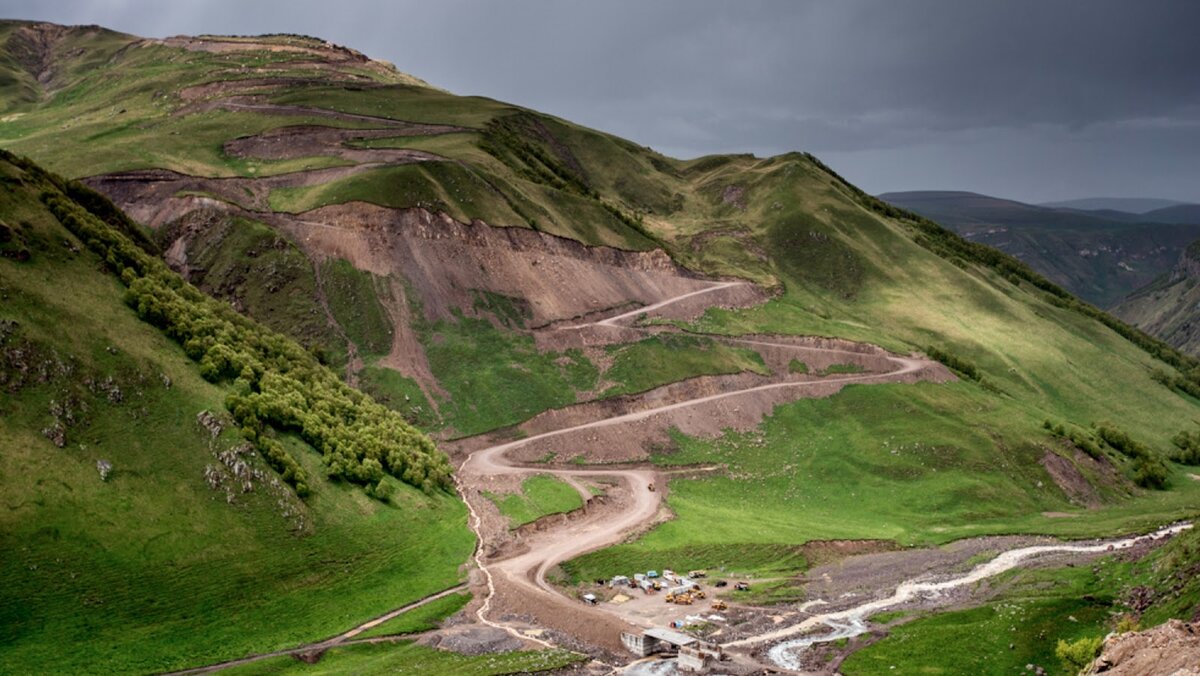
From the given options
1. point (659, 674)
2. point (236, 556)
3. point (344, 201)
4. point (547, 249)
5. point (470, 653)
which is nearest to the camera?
point (659, 674)

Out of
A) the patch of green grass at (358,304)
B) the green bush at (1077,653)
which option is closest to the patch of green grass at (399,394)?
the patch of green grass at (358,304)

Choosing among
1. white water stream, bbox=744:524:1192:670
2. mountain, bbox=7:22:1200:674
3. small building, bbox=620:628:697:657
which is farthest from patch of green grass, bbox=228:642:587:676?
white water stream, bbox=744:524:1192:670

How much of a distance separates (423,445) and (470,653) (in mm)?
40380

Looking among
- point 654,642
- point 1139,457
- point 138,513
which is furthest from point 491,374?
point 1139,457

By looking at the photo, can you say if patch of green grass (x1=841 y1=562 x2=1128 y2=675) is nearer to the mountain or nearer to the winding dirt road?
the mountain

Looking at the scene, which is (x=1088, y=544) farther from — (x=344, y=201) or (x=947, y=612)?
(x=344, y=201)

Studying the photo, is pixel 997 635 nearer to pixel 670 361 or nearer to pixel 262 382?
pixel 262 382

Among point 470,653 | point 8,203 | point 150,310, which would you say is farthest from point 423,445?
point 8,203

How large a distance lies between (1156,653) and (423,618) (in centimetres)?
4860

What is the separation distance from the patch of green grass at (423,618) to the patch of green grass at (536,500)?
17.9 meters

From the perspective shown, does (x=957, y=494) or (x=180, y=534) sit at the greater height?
(x=180, y=534)

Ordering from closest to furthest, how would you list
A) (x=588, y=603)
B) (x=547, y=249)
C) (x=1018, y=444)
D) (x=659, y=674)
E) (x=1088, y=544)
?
(x=659, y=674) → (x=588, y=603) → (x=1088, y=544) → (x=1018, y=444) → (x=547, y=249)

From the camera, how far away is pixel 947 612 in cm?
6275

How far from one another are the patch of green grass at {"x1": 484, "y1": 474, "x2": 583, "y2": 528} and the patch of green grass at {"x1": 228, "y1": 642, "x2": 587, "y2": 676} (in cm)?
2757
